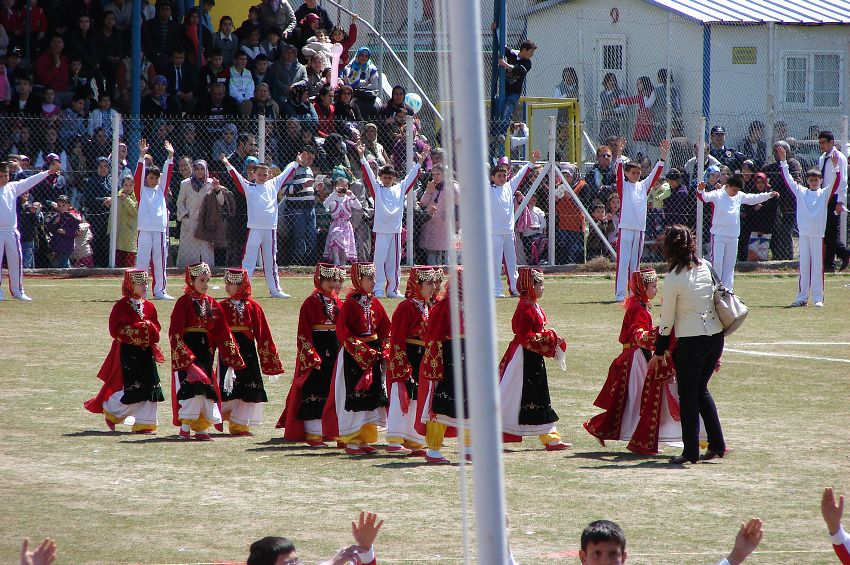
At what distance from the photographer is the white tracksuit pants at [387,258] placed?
20.1 metres

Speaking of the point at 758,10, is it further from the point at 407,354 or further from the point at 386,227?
the point at 407,354

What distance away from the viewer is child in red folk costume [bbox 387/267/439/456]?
9781mm

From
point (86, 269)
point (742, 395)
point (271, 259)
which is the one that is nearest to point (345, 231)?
point (271, 259)

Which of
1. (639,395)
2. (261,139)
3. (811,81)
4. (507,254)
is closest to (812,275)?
(507,254)

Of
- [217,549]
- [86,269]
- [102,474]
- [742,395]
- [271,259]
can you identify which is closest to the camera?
[217,549]

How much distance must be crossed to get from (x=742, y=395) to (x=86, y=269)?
12.5m

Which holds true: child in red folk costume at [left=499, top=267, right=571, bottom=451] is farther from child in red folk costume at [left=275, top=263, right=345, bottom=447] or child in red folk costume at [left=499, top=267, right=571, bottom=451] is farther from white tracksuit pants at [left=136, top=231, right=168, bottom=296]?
white tracksuit pants at [left=136, top=231, right=168, bottom=296]

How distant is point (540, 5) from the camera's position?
99.8ft

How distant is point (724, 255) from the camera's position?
19438 millimetres

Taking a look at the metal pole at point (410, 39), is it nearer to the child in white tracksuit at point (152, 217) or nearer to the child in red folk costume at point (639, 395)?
the child in white tracksuit at point (152, 217)

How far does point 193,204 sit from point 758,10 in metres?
14.7

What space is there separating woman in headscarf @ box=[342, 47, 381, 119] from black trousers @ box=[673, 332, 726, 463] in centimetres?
1604

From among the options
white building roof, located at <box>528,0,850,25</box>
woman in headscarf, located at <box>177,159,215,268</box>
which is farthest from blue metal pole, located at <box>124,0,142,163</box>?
white building roof, located at <box>528,0,850,25</box>

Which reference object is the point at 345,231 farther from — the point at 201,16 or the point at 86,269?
the point at 201,16
